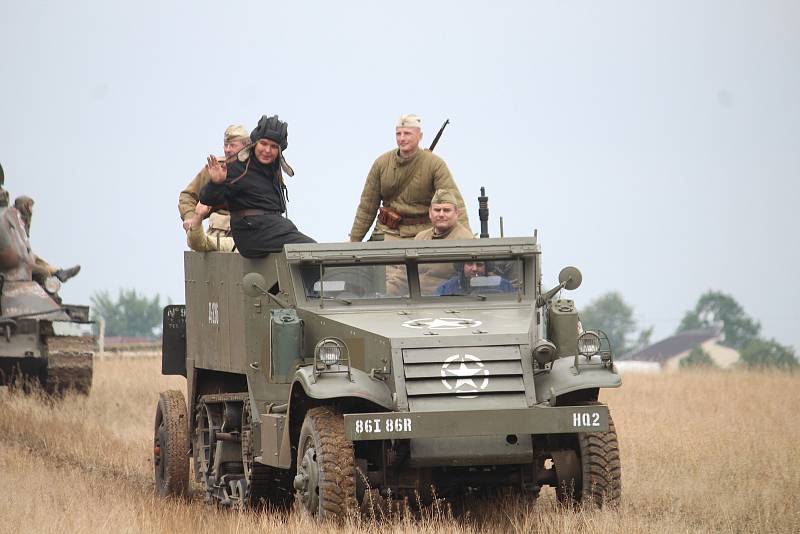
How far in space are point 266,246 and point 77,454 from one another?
15.7ft

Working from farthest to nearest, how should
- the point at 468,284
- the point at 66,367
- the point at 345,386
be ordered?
the point at 66,367 < the point at 468,284 < the point at 345,386

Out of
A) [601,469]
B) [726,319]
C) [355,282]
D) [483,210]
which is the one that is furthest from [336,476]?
[726,319]

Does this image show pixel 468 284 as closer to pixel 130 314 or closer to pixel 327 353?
pixel 327 353

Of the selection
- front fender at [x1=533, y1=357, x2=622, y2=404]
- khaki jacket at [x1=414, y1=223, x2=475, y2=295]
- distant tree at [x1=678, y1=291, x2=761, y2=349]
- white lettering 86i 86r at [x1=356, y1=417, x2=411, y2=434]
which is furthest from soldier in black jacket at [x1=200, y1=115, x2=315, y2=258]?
distant tree at [x1=678, y1=291, x2=761, y2=349]

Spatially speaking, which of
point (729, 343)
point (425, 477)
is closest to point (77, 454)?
point (425, 477)

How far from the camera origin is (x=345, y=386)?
411 inches

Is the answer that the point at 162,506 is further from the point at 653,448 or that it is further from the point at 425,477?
the point at 653,448

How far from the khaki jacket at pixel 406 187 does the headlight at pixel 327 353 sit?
3.24 metres

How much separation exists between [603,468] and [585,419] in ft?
1.64

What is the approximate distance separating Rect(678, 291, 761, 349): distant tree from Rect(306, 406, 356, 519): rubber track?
87.0 metres

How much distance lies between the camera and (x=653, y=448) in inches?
615

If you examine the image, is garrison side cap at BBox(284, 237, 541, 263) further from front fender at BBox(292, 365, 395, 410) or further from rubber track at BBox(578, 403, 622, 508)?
rubber track at BBox(578, 403, 622, 508)

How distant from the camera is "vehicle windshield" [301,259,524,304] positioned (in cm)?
1178

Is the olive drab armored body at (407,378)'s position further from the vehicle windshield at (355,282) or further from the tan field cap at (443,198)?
the tan field cap at (443,198)
